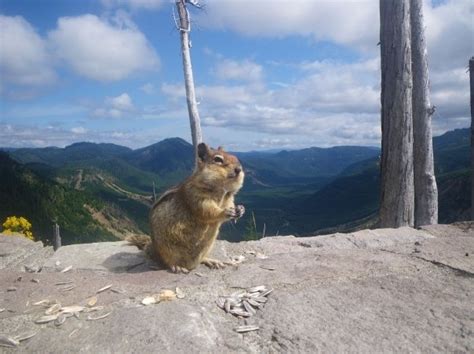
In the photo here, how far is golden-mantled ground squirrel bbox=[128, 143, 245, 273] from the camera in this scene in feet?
14.7

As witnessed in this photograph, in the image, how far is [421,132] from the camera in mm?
8766

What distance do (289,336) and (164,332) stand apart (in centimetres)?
78

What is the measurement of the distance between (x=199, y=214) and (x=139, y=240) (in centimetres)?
125

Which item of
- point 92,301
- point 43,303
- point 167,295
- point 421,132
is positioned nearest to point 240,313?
point 167,295

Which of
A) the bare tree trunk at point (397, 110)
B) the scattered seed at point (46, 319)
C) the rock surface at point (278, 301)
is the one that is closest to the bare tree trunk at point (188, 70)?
the bare tree trunk at point (397, 110)

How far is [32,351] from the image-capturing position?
244cm

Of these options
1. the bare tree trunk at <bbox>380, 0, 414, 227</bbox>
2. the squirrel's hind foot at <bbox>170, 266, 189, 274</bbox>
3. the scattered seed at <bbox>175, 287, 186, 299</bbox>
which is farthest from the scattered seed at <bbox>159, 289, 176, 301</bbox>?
the bare tree trunk at <bbox>380, 0, 414, 227</bbox>

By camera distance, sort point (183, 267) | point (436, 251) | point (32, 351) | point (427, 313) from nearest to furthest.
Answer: point (32, 351)
point (427, 313)
point (436, 251)
point (183, 267)

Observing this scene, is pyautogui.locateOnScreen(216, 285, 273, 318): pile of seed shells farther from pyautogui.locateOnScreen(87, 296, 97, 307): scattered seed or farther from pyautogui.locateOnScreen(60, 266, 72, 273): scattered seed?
pyautogui.locateOnScreen(60, 266, 72, 273): scattered seed

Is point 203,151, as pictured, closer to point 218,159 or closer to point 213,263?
point 218,159

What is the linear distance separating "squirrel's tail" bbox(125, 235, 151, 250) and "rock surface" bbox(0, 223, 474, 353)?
0.50 meters

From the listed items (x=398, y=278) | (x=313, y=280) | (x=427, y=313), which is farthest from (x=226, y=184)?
(x=427, y=313)

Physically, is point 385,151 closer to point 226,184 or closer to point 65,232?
point 226,184

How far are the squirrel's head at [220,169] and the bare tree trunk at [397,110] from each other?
3796mm
